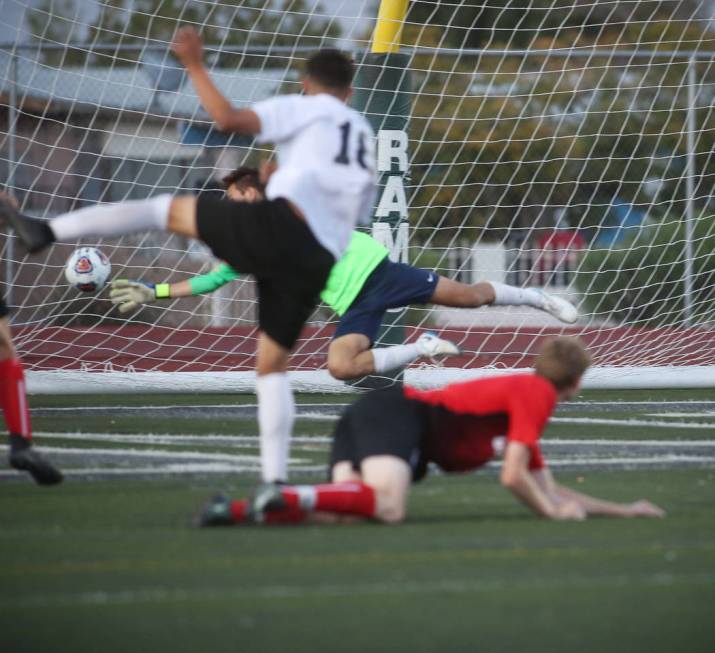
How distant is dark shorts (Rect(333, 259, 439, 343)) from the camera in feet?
26.9

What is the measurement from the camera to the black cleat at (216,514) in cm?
471

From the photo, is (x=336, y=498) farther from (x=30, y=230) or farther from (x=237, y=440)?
(x=237, y=440)

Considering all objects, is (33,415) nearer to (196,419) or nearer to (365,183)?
(196,419)

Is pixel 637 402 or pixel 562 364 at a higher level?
pixel 562 364

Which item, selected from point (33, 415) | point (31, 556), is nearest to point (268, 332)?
point (31, 556)

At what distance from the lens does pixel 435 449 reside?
16.6 feet

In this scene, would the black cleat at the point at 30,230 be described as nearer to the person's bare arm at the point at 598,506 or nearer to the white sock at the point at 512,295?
the person's bare arm at the point at 598,506

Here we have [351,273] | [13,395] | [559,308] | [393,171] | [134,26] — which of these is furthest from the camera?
[134,26]

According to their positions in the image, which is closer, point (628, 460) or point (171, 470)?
point (171, 470)

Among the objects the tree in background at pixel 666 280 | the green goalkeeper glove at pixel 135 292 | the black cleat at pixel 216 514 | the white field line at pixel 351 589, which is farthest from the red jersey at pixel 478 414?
the tree in background at pixel 666 280

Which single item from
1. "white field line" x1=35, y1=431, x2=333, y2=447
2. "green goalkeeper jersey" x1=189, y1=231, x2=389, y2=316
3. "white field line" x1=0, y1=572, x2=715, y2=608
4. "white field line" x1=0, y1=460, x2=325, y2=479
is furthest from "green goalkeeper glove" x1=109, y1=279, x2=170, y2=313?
"white field line" x1=0, y1=572, x2=715, y2=608

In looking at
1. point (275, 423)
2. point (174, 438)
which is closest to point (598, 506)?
point (275, 423)

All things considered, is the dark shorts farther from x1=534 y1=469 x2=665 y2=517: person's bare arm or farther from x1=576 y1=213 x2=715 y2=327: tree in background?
x1=576 y1=213 x2=715 y2=327: tree in background

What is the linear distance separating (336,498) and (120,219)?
1295 mm
